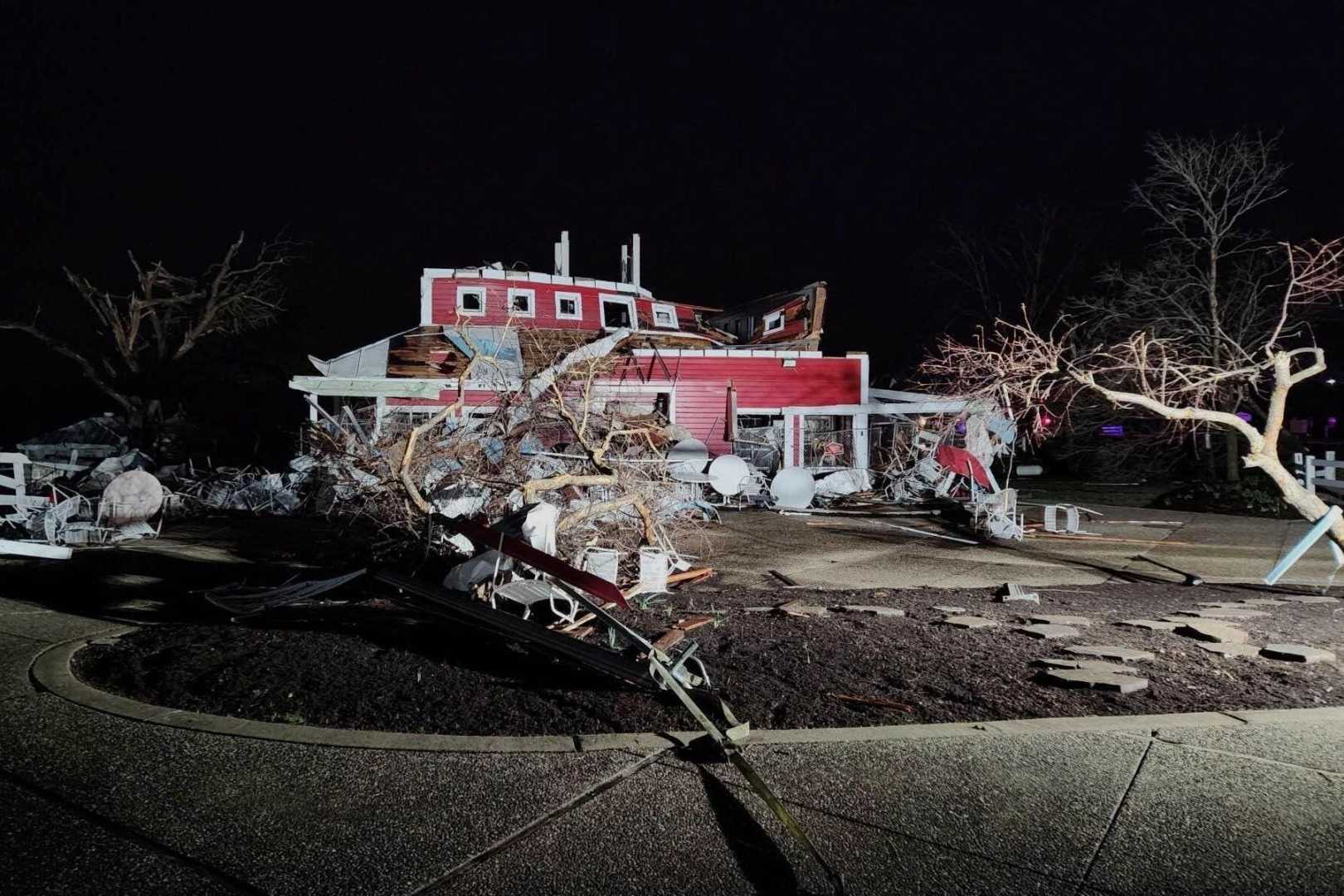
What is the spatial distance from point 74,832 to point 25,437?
2858 cm

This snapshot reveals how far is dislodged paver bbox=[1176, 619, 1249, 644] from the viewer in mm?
5527

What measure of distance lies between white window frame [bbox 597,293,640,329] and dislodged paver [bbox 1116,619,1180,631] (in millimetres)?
16239

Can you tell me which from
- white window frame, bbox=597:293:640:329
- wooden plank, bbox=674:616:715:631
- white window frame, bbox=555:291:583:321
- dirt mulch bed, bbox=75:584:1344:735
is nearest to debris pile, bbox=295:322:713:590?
wooden plank, bbox=674:616:715:631

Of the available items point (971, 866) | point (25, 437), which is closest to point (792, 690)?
point (971, 866)

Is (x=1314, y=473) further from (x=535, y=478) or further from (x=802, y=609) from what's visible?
(x=535, y=478)

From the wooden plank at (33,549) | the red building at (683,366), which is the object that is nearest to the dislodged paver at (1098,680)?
the wooden plank at (33,549)

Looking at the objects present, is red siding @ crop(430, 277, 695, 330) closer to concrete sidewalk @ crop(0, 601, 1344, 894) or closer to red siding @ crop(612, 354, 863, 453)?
red siding @ crop(612, 354, 863, 453)

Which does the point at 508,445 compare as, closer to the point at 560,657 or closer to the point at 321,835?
the point at 560,657

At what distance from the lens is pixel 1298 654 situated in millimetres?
5090

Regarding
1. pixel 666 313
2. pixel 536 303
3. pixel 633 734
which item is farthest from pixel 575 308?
pixel 633 734

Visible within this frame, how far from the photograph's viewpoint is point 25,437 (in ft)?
80.9

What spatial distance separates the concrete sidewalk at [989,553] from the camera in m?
8.29

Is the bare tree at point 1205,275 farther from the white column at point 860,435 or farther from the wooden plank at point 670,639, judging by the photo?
the wooden plank at point 670,639

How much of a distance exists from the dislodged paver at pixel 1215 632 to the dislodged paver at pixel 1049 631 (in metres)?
0.81
